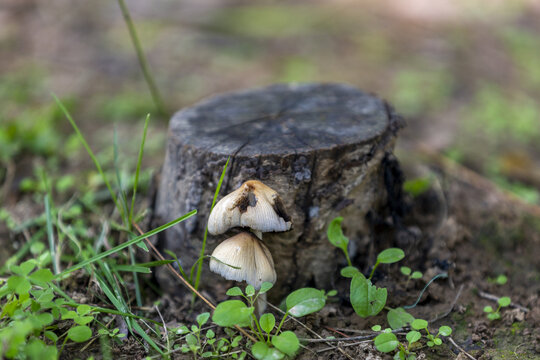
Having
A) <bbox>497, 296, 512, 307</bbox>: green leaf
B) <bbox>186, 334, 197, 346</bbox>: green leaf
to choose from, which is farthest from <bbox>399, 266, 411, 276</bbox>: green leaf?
<bbox>186, 334, 197, 346</bbox>: green leaf

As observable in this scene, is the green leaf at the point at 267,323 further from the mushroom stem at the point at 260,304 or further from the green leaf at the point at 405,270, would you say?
the green leaf at the point at 405,270

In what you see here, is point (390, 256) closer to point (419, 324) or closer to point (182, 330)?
point (419, 324)

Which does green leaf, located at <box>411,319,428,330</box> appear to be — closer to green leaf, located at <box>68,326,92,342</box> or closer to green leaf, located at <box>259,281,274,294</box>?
green leaf, located at <box>259,281,274,294</box>

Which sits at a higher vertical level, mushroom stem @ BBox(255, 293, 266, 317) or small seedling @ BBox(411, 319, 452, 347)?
mushroom stem @ BBox(255, 293, 266, 317)

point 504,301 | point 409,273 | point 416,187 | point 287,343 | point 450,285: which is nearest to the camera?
point 287,343

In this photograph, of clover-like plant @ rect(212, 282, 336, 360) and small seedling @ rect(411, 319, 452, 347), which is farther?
small seedling @ rect(411, 319, 452, 347)

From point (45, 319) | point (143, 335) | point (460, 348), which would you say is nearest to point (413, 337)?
point (460, 348)

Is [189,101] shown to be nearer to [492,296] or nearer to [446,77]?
[446,77]

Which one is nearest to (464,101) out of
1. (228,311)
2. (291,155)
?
(291,155)
